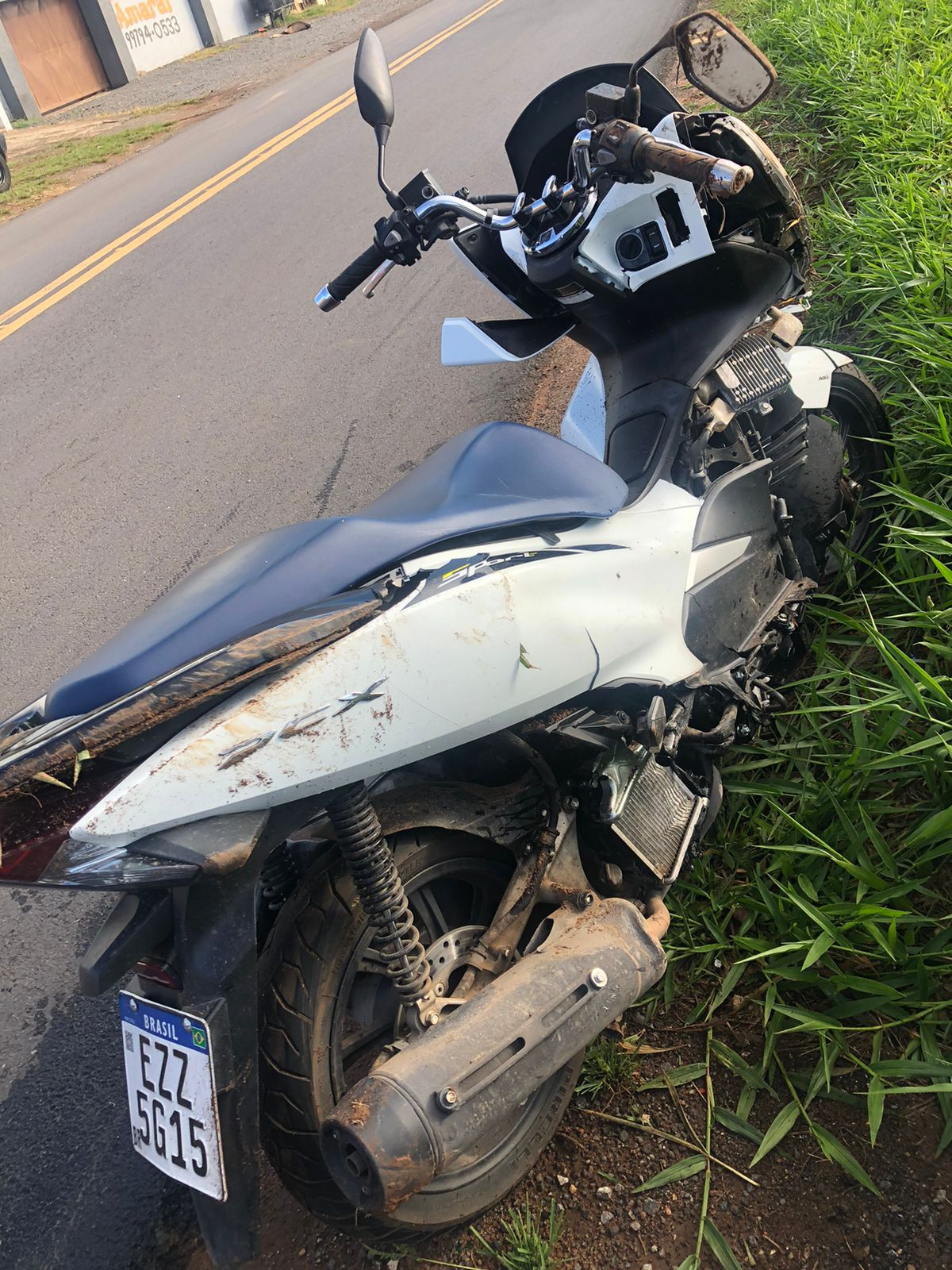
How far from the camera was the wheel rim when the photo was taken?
1721mm

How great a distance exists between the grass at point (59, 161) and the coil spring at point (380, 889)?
1089cm

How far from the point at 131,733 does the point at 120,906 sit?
1.02 ft

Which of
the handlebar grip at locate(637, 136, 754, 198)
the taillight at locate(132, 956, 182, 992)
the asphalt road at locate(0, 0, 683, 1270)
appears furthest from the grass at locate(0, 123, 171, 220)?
the taillight at locate(132, 956, 182, 992)

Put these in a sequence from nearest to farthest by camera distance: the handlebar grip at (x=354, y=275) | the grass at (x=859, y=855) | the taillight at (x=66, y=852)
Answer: the taillight at (x=66, y=852) → the grass at (x=859, y=855) → the handlebar grip at (x=354, y=275)

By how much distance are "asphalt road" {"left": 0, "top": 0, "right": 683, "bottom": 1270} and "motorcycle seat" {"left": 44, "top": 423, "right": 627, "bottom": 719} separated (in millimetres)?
1204

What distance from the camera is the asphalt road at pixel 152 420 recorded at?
2.22 m

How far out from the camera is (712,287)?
241 centimetres

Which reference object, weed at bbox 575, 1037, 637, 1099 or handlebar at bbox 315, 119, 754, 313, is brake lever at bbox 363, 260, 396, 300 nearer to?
handlebar at bbox 315, 119, 754, 313

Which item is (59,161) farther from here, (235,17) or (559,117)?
(559,117)

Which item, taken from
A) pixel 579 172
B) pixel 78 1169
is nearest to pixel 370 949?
pixel 78 1169

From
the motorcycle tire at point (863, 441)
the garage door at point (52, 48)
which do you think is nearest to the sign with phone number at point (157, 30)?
the garage door at point (52, 48)

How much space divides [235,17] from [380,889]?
2450cm

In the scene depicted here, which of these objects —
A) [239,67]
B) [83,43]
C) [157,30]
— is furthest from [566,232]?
[157,30]

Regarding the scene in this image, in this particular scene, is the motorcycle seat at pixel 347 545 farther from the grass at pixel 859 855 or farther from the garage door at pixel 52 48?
the garage door at pixel 52 48
